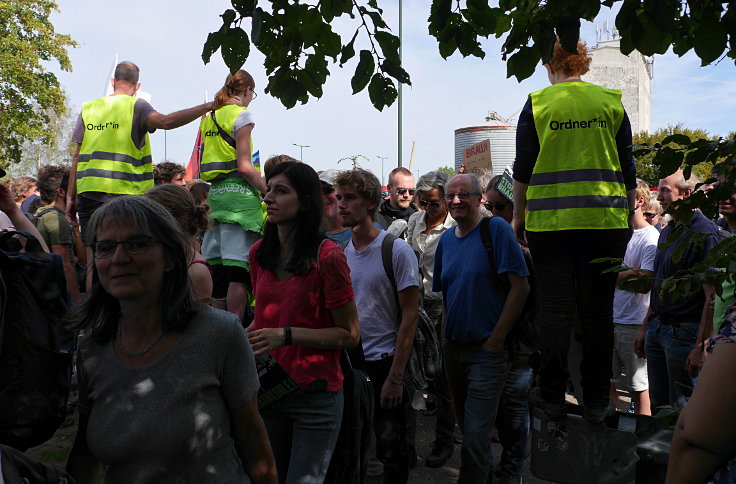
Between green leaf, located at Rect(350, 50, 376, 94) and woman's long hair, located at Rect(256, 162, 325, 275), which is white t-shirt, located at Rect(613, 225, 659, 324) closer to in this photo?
woman's long hair, located at Rect(256, 162, 325, 275)

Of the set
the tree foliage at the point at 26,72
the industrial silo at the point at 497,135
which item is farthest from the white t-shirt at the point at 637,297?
the tree foliage at the point at 26,72

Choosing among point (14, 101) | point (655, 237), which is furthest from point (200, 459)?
point (14, 101)

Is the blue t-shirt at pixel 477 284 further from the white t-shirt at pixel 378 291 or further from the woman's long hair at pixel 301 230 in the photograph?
the woman's long hair at pixel 301 230

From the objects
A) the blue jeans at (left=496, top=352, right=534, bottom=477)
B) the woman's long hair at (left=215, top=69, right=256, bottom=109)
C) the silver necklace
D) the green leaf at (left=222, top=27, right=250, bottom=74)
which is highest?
the woman's long hair at (left=215, top=69, right=256, bottom=109)

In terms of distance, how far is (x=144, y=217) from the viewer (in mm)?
2326

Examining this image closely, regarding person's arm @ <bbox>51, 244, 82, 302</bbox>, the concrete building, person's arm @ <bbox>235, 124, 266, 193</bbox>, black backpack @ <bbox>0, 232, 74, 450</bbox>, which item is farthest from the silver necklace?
the concrete building

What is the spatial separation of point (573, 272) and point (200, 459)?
2384mm

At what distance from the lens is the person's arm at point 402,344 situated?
4355 mm

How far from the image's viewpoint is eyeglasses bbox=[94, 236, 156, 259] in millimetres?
2307

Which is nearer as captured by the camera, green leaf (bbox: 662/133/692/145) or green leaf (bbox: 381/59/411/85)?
green leaf (bbox: 662/133/692/145)

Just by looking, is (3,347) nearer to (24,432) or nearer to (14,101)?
(24,432)

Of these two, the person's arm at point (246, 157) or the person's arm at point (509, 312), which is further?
the person's arm at point (246, 157)

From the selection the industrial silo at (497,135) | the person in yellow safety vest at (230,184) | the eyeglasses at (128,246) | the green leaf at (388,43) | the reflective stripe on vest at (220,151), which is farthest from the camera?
the industrial silo at (497,135)

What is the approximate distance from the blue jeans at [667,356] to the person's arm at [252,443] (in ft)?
11.1
